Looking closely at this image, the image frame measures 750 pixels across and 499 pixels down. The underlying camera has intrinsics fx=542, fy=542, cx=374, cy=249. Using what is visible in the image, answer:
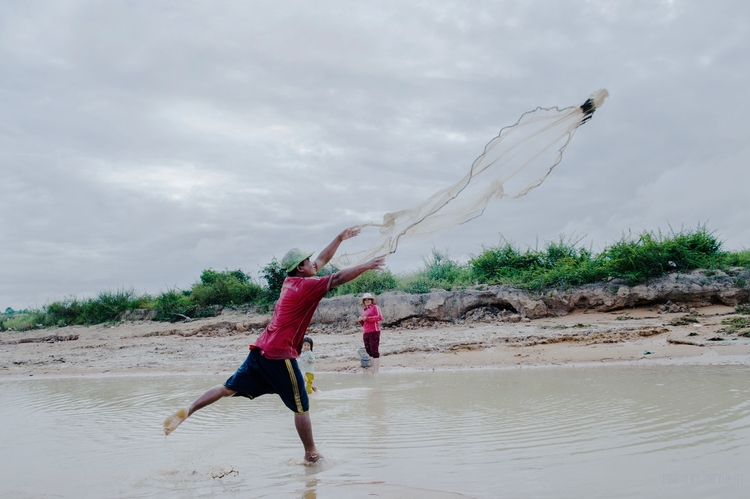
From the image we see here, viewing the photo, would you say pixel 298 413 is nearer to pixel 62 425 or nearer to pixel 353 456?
pixel 353 456

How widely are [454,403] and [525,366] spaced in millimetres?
3360

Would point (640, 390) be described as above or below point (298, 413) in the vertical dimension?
below

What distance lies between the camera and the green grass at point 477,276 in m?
14.4

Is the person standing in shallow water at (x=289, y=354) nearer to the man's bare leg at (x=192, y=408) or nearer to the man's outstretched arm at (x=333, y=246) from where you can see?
the man's bare leg at (x=192, y=408)

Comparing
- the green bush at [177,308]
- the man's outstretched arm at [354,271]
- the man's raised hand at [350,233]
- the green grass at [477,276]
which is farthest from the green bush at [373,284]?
the man's outstretched arm at [354,271]

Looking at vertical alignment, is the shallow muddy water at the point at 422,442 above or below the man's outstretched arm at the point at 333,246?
below

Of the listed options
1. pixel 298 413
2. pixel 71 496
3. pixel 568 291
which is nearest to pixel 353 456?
pixel 298 413

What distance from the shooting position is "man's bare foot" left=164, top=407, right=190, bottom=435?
15.0 ft

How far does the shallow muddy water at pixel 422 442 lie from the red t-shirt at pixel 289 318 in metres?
0.94

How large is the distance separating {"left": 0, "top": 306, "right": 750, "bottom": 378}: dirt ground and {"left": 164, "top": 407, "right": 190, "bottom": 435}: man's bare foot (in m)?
5.92

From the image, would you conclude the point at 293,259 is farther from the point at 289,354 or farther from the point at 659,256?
the point at 659,256

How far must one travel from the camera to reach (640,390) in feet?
21.8

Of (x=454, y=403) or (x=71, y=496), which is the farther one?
(x=454, y=403)

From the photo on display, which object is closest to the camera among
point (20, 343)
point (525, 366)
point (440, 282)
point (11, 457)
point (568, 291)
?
point (11, 457)
